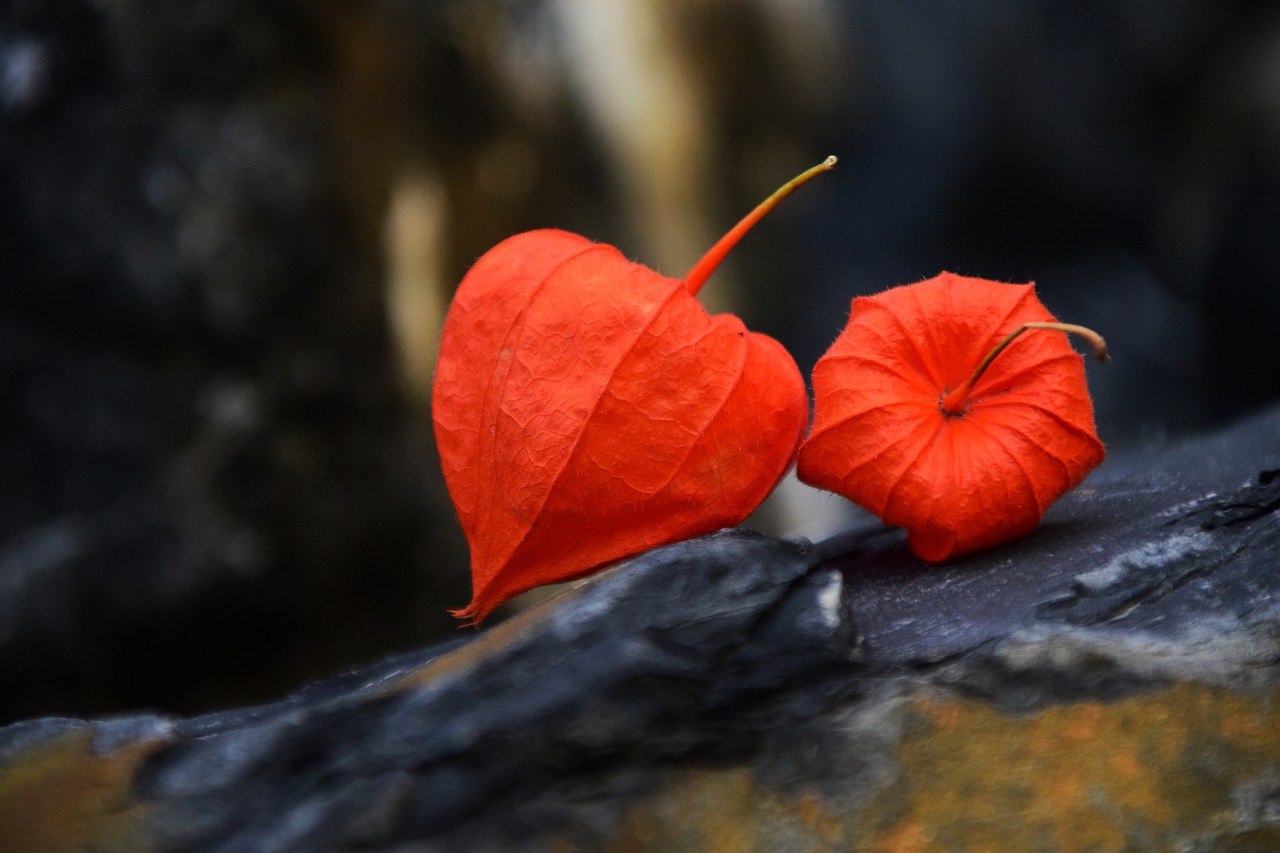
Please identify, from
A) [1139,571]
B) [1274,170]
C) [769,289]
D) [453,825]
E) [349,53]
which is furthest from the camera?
[769,289]

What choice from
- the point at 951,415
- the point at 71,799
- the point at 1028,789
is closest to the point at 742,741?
the point at 1028,789

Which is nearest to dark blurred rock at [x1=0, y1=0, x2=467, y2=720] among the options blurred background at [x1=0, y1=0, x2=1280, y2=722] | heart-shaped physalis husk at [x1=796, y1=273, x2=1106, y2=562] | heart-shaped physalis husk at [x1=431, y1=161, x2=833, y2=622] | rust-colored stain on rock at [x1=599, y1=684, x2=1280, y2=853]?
blurred background at [x1=0, y1=0, x2=1280, y2=722]

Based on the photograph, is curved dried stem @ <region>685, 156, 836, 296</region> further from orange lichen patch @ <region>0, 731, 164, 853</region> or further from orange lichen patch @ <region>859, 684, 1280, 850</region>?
orange lichen patch @ <region>0, 731, 164, 853</region>

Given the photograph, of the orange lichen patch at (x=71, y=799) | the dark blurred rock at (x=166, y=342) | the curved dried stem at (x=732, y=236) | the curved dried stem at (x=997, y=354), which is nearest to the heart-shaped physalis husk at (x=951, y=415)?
the curved dried stem at (x=997, y=354)

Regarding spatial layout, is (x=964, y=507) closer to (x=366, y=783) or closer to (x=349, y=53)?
(x=366, y=783)

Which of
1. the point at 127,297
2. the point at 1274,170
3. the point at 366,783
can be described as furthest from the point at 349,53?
the point at 1274,170
